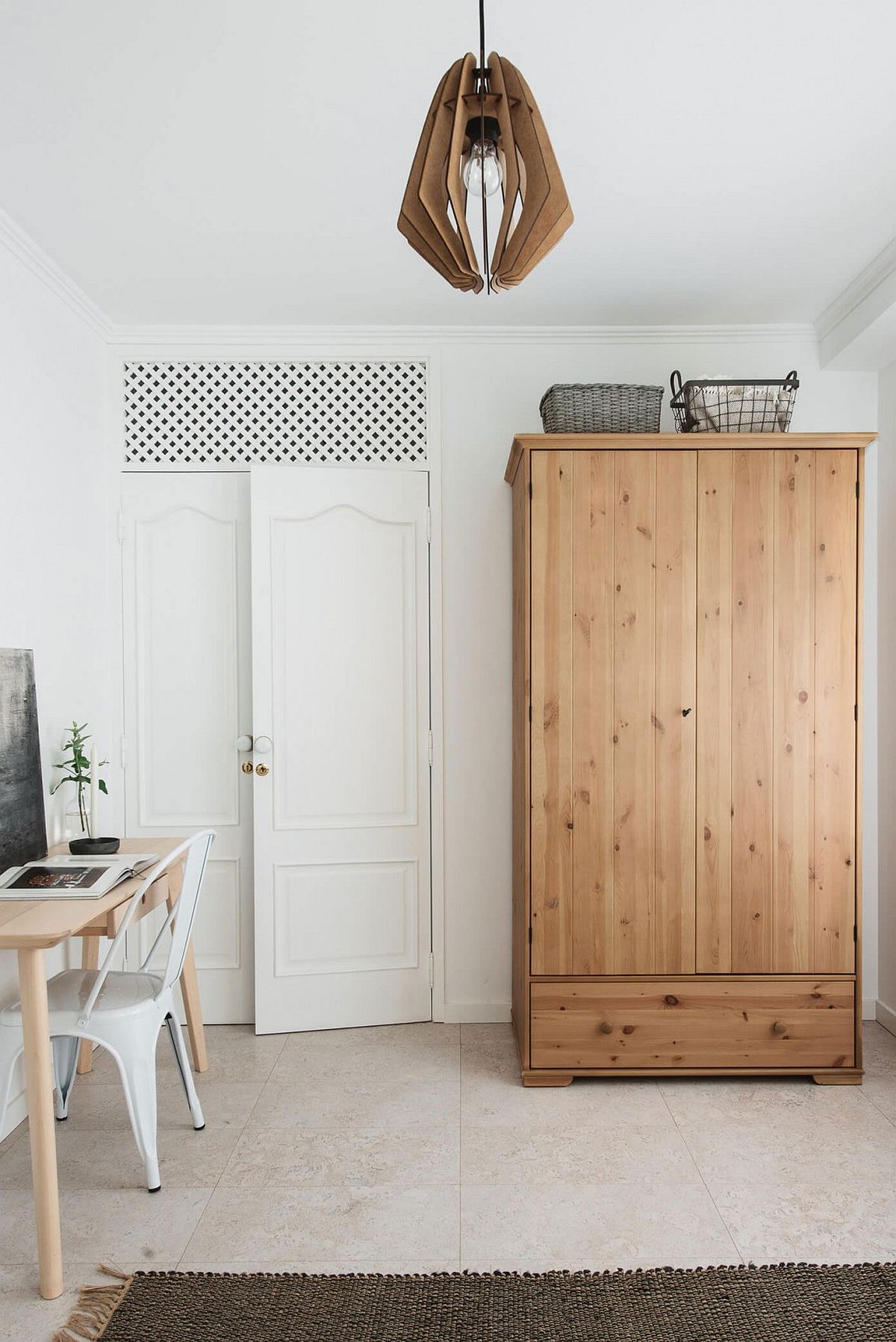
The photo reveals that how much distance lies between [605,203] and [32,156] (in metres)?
1.55

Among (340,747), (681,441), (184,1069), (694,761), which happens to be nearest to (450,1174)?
(184,1069)

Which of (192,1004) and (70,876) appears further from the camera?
(192,1004)

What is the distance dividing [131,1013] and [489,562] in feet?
6.64

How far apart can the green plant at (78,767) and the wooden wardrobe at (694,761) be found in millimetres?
1492

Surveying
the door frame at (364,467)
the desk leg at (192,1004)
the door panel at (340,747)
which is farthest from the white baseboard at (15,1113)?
the door frame at (364,467)

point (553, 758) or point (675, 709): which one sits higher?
point (675, 709)

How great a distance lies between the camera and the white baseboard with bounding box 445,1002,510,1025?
3.53 meters

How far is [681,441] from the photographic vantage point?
2971mm

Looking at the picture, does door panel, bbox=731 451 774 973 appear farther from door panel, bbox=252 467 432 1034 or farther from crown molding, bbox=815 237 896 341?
door panel, bbox=252 467 432 1034

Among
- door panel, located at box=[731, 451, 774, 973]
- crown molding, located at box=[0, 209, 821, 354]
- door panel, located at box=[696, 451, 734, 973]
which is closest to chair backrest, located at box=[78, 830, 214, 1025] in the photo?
door panel, located at box=[696, 451, 734, 973]

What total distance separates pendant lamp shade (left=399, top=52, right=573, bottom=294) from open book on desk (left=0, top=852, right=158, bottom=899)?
1838 mm

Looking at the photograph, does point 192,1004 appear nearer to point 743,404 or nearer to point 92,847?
point 92,847

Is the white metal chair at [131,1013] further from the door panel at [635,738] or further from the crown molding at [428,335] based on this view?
the crown molding at [428,335]

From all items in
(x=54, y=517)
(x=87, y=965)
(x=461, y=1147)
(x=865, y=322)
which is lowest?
(x=461, y=1147)
